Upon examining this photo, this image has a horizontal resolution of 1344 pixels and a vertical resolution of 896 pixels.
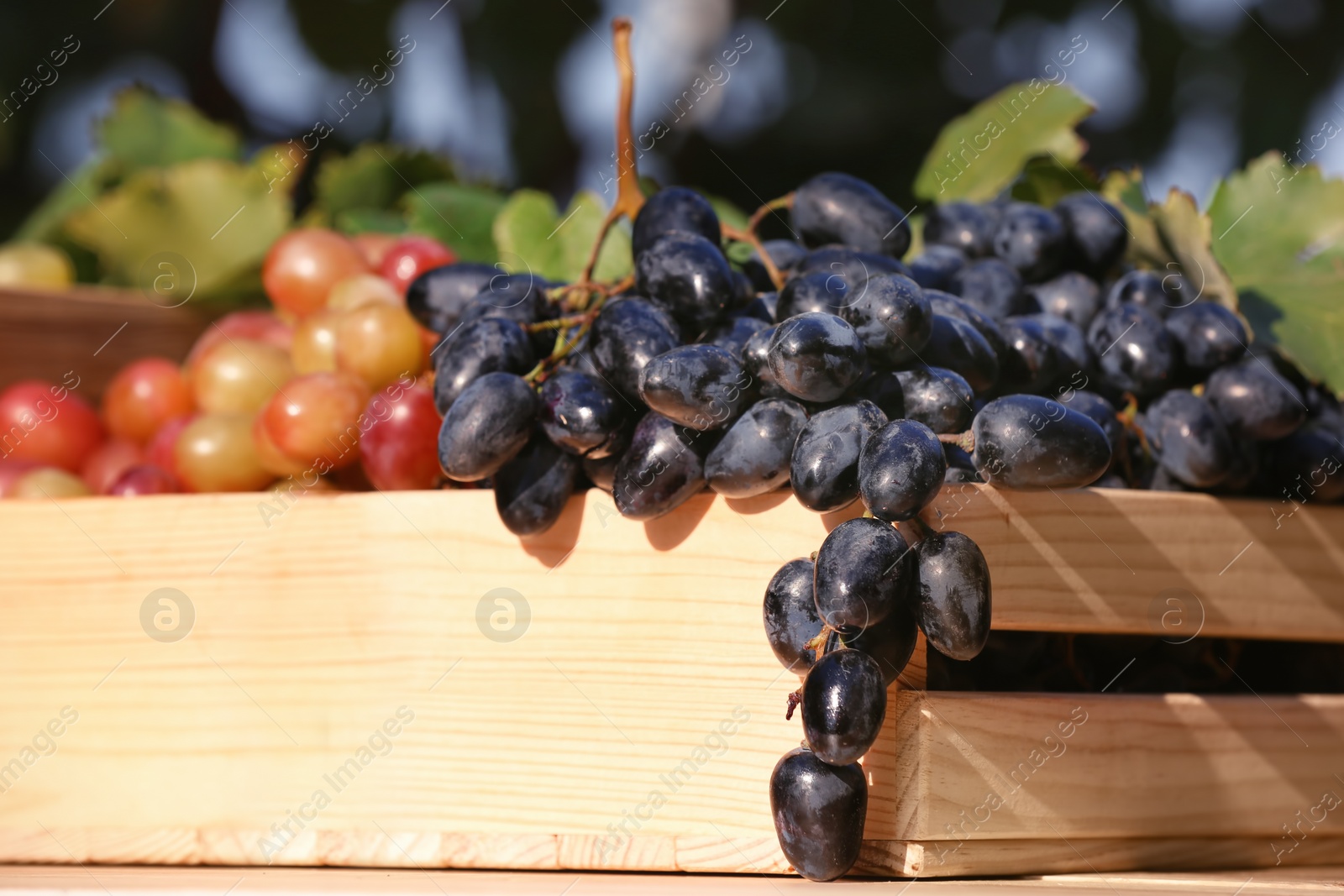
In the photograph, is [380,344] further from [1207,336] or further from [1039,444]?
[1207,336]

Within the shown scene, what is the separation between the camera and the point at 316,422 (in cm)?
78

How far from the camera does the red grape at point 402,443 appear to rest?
29.2 inches

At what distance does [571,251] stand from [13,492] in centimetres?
60

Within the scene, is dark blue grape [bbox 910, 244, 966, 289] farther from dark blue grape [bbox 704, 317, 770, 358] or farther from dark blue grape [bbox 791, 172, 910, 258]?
dark blue grape [bbox 704, 317, 770, 358]

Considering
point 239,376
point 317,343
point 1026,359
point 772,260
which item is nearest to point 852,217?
point 772,260

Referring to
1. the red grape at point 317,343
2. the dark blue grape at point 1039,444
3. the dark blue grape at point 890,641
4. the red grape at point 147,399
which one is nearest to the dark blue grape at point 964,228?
the dark blue grape at point 1039,444

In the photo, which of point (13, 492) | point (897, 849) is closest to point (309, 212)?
point (13, 492)

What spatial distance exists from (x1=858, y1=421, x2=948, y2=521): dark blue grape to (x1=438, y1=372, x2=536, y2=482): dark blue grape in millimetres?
219

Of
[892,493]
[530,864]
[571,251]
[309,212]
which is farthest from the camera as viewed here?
[309,212]

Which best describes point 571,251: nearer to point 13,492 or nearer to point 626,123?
point 626,123

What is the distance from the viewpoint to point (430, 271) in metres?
0.78

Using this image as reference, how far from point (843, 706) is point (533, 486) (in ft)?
0.80

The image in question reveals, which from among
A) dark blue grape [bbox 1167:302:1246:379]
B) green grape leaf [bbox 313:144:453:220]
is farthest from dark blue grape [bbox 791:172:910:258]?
green grape leaf [bbox 313:144:453:220]

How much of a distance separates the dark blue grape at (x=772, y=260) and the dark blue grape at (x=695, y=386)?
0.19m
